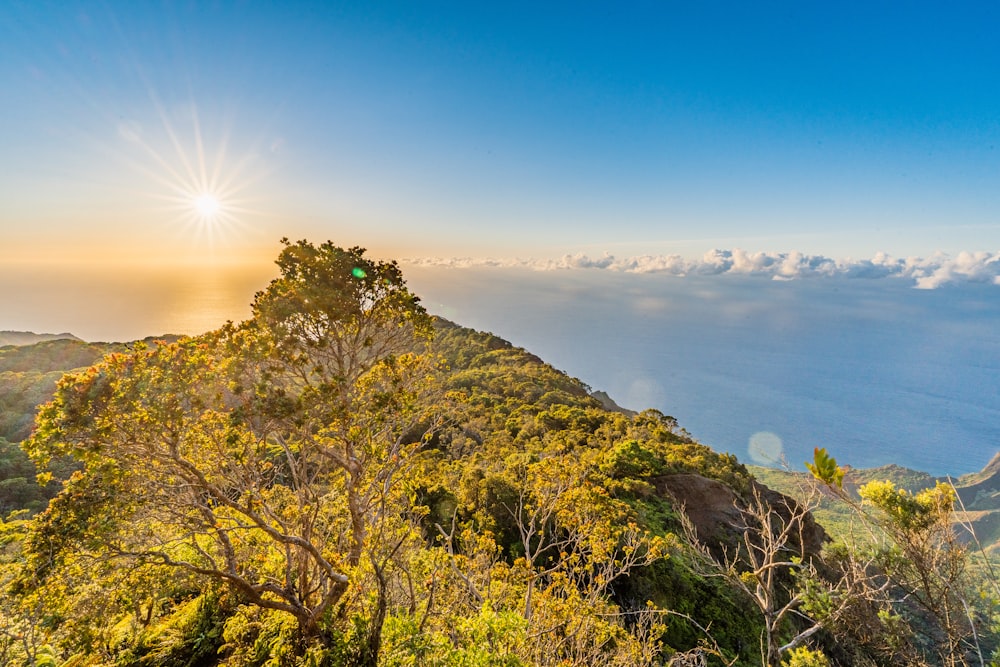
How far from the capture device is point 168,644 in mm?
7406

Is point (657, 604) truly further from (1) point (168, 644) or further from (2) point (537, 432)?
(2) point (537, 432)

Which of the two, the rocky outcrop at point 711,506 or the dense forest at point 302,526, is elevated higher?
the dense forest at point 302,526

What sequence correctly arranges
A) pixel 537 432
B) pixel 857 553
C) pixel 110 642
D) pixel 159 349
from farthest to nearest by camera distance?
pixel 537 432
pixel 857 553
pixel 110 642
pixel 159 349

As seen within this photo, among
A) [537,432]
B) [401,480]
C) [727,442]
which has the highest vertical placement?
[401,480]

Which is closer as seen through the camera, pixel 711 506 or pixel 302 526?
A: pixel 302 526

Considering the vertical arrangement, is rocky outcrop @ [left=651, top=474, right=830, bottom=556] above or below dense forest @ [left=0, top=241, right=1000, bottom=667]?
below

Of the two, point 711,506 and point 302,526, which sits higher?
point 302,526

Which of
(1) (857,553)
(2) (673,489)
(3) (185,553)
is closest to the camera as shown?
(1) (857,553)

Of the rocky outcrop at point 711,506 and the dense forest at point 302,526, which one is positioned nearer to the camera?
the dense forest at point 302,526

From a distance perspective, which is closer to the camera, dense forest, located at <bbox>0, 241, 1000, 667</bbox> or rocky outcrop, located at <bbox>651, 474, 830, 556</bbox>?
dense forest, located at <bbox>0, 241, 1000, 667</bbox>

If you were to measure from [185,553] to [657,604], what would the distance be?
1592cm

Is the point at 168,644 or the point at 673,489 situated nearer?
the point at 168,644

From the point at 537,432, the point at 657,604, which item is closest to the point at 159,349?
the point at 657,604

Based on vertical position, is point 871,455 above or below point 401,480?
below
